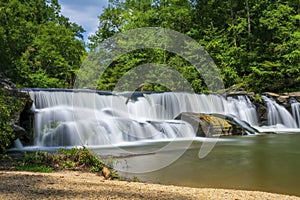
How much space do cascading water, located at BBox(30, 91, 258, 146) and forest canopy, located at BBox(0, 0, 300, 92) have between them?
631 cm

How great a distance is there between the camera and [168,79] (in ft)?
83.3

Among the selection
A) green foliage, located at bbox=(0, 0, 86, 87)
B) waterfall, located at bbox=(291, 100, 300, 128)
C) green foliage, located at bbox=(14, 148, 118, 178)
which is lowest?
green foliage, located at bbox=(14, 148, 118, 178)

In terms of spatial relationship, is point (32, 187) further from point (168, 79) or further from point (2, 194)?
point (168, 79)

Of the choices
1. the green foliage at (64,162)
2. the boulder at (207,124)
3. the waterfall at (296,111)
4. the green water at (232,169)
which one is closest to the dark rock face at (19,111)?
the green foliage at (64,162)

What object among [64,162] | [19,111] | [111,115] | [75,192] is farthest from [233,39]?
[75,192]

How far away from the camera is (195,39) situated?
26266mm

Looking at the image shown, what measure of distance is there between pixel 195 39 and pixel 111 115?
14.9 meters

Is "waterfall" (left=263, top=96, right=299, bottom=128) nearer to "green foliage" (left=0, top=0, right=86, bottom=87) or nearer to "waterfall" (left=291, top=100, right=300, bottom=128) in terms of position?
"waterfall" (left=291, top=100, right=300, bottom=128)

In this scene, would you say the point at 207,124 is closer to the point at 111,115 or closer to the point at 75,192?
the point at 111,115

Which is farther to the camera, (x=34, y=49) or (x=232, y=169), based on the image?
(x=34, y=49)

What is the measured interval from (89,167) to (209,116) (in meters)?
8.64

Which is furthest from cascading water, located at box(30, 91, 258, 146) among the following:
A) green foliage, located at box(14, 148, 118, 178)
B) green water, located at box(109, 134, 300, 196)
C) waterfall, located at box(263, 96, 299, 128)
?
green foliage, located at box(14, 148, 118, 178)

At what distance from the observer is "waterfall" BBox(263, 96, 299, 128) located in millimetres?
17672

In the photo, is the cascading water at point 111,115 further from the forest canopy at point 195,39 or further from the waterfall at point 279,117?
the forest canopy at point 195,39
